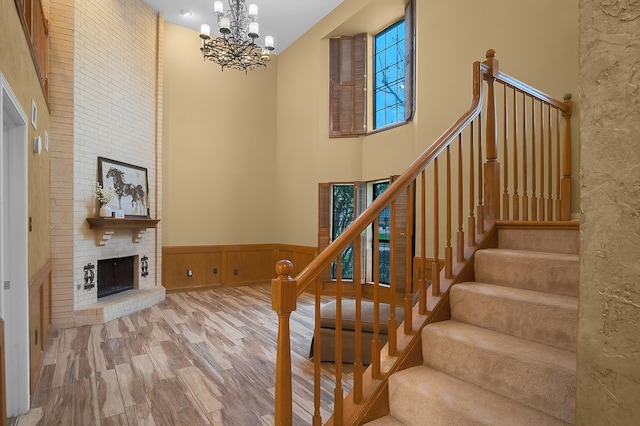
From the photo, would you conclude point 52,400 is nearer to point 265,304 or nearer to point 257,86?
point 265,304

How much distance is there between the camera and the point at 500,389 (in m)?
1.69

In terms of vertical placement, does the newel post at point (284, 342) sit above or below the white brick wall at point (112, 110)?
below

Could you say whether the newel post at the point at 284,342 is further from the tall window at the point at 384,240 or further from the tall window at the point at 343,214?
the tall window at the point at 343,214

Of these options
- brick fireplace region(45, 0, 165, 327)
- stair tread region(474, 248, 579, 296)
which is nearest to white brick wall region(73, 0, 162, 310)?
brick fireplace region(45, 0, 165, 327)

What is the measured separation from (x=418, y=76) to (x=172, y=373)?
4457 millimetres

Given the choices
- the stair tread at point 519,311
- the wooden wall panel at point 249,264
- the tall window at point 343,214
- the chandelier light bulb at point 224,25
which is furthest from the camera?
the wooden wall panel at point 249,264

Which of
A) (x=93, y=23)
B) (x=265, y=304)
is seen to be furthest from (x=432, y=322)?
(x=93, y=23)

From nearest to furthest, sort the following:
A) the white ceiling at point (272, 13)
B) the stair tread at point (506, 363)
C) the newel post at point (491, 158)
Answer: the stair tread at point (506, 363), the newel post at point (491, 158), the white ceiling at point (272, 13)

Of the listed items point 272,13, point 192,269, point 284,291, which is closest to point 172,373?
point 284,291

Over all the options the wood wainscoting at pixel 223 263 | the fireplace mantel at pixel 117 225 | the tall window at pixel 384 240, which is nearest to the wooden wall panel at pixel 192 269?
the wood wainscoting at pixel 223 263

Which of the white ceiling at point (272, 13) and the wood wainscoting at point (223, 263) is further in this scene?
the wood wainscoting at point (223, 263)

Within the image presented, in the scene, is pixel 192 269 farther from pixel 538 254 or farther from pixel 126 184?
pixel 538 254

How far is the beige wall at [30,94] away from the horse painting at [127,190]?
3.40 ft

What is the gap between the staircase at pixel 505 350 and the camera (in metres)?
1.54
